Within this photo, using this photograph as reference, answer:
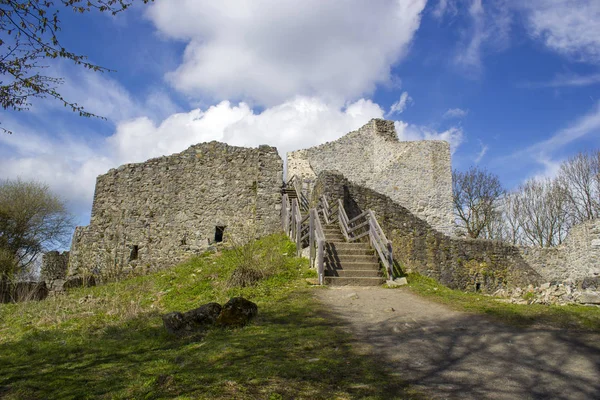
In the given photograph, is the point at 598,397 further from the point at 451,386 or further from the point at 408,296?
the point at 408,296

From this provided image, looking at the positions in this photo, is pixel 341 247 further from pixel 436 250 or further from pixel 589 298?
pixel 589 298

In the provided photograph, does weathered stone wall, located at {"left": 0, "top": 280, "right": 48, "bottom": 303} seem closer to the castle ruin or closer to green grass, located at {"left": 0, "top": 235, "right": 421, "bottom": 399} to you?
the castle ruin

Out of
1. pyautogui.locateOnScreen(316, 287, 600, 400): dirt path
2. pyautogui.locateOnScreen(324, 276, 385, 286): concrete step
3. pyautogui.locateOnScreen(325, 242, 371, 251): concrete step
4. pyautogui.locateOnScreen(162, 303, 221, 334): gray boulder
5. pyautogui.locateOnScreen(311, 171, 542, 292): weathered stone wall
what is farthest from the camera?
pyautogui.locateOnScreen(311, 171, 542, 292): weathered stone wall

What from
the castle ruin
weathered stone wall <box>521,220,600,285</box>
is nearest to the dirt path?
the castle ruin

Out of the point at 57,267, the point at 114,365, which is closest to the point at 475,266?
the point at 114,365

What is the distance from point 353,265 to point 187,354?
621cm

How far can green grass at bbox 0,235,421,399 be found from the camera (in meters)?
3.91

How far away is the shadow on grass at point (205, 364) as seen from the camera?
12.6ft

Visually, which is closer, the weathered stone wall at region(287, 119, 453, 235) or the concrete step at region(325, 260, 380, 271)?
the concrete step at region(325, 260, 380, 271)

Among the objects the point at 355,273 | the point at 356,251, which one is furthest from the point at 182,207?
the point at 355,273

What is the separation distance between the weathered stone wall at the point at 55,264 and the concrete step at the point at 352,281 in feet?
46.7

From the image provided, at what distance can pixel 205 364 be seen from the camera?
4676 millimetres

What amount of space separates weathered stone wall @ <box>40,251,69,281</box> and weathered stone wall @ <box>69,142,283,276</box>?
1663 mm

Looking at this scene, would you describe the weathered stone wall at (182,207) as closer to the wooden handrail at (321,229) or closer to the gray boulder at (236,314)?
the wooden handrail at (321,229)
